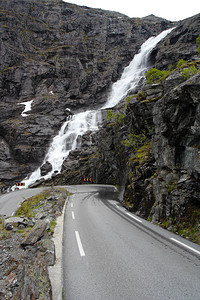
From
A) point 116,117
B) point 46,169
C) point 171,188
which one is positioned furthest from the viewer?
point 46,169

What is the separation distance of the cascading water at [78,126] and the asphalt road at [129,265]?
4101cm

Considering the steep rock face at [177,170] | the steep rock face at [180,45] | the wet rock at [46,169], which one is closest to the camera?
the steep rock face at [177,170]

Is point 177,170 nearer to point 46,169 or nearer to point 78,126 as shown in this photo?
point 46,169

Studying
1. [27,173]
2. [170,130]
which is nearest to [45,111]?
[27,173]

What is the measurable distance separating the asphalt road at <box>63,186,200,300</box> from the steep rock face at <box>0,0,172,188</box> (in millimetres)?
50769

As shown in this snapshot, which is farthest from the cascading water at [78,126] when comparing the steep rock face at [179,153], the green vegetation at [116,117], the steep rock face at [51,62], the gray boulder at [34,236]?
the gray boulder at [34,236]

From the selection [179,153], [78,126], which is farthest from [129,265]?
[78,126]

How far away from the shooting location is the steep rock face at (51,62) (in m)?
64.2

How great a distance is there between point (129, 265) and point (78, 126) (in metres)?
56.3

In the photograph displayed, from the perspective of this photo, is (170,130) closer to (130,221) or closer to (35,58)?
(130,221)

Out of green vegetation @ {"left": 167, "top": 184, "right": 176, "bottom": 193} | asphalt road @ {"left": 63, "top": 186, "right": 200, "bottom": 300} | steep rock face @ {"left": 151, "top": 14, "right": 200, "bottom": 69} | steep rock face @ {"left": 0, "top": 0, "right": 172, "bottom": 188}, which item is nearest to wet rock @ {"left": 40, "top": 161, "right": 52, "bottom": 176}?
steep rock face @ {"left": 0, "top": 0, "right": 172, "bottom": 188}

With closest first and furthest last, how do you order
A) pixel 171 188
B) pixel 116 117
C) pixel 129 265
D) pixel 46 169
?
pixel 129 265
pixel 171 188
pixel 116 117
pixel 46 169

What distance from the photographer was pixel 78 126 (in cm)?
6050

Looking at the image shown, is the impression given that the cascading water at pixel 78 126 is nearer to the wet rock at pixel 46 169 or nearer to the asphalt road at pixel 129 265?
the wet rock at pixel 46 169
